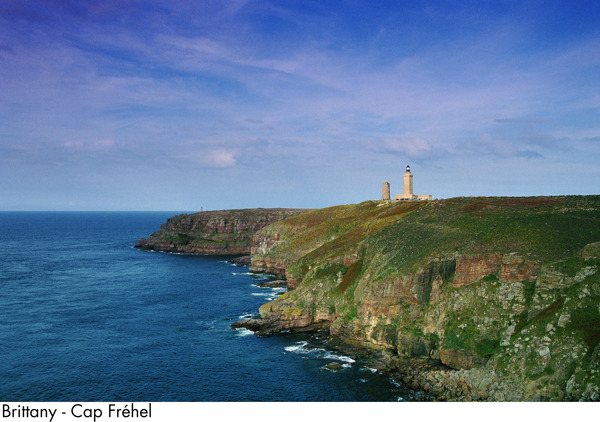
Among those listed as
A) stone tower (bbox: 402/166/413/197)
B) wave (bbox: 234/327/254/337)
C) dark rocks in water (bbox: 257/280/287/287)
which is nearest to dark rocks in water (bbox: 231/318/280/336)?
wave (bbox: 234/327/254/337)

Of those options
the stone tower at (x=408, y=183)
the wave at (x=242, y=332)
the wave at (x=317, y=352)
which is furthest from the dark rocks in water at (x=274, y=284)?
the stone tower at (x=408, y=183)

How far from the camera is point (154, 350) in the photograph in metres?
62.5

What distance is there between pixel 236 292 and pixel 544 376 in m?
72.1

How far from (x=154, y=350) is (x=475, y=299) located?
46791 millimetres

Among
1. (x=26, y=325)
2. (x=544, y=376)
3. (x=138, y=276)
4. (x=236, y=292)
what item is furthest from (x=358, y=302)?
(x=138, y=276)

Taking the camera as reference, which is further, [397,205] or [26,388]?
[397,205]

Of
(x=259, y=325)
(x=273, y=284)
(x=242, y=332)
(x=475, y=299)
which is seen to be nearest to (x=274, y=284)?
(x=273, y=284)

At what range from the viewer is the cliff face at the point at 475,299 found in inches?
1794

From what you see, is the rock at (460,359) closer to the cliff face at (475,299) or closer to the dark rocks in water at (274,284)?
the cliff face at (475,299)

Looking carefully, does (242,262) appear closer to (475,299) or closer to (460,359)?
(475,299)

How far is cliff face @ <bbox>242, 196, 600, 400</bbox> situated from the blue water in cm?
650

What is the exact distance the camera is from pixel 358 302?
68.4m

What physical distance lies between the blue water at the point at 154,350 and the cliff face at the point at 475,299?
256 inches

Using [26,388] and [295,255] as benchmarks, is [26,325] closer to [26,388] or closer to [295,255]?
[26,388]
